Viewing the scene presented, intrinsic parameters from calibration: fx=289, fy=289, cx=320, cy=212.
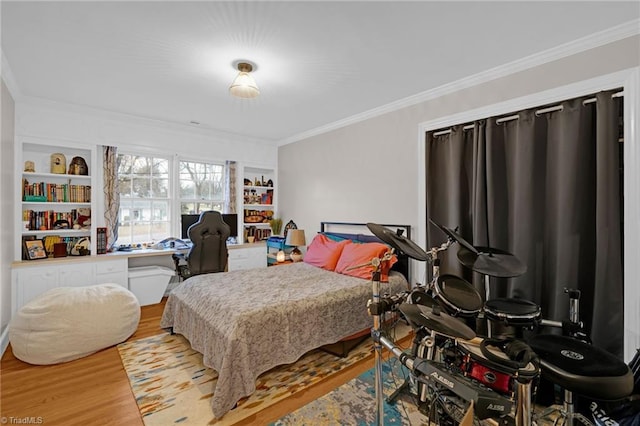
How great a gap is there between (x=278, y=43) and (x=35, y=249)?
3.69 meters

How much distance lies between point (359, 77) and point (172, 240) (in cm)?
345

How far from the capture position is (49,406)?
196 cm

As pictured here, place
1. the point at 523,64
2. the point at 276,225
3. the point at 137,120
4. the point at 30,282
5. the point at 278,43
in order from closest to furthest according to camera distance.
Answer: the point at 278,43 → the point at 523,64 → the point at 30,282 → the point at 137,120 → the point at 276,225

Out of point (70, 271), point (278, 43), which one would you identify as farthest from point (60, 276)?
point (278, 43)

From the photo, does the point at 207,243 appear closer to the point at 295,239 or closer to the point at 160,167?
the point at 295,239

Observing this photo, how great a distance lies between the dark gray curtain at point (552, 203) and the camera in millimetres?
2062

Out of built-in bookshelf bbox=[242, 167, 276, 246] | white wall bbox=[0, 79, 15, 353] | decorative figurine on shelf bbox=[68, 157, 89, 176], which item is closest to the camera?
white wall bbox=[0, 79, 15, 353]

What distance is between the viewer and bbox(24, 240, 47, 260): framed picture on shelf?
11.1 feet

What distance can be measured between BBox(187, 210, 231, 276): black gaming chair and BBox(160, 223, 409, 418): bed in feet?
2.10

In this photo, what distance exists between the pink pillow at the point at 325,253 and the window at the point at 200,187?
2.14 metres


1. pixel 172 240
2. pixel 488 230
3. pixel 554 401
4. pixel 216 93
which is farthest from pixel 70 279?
pixel 554 401

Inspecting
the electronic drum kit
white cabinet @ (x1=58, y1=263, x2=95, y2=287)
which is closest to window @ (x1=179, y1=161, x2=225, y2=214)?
white cabinet @ (x1=58, y1=263, x2=95, y2=287)

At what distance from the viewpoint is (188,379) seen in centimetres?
229

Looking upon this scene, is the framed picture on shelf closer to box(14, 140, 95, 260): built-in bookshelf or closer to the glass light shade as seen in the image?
box(14, 140, 95, 260): built-in bookshelf
